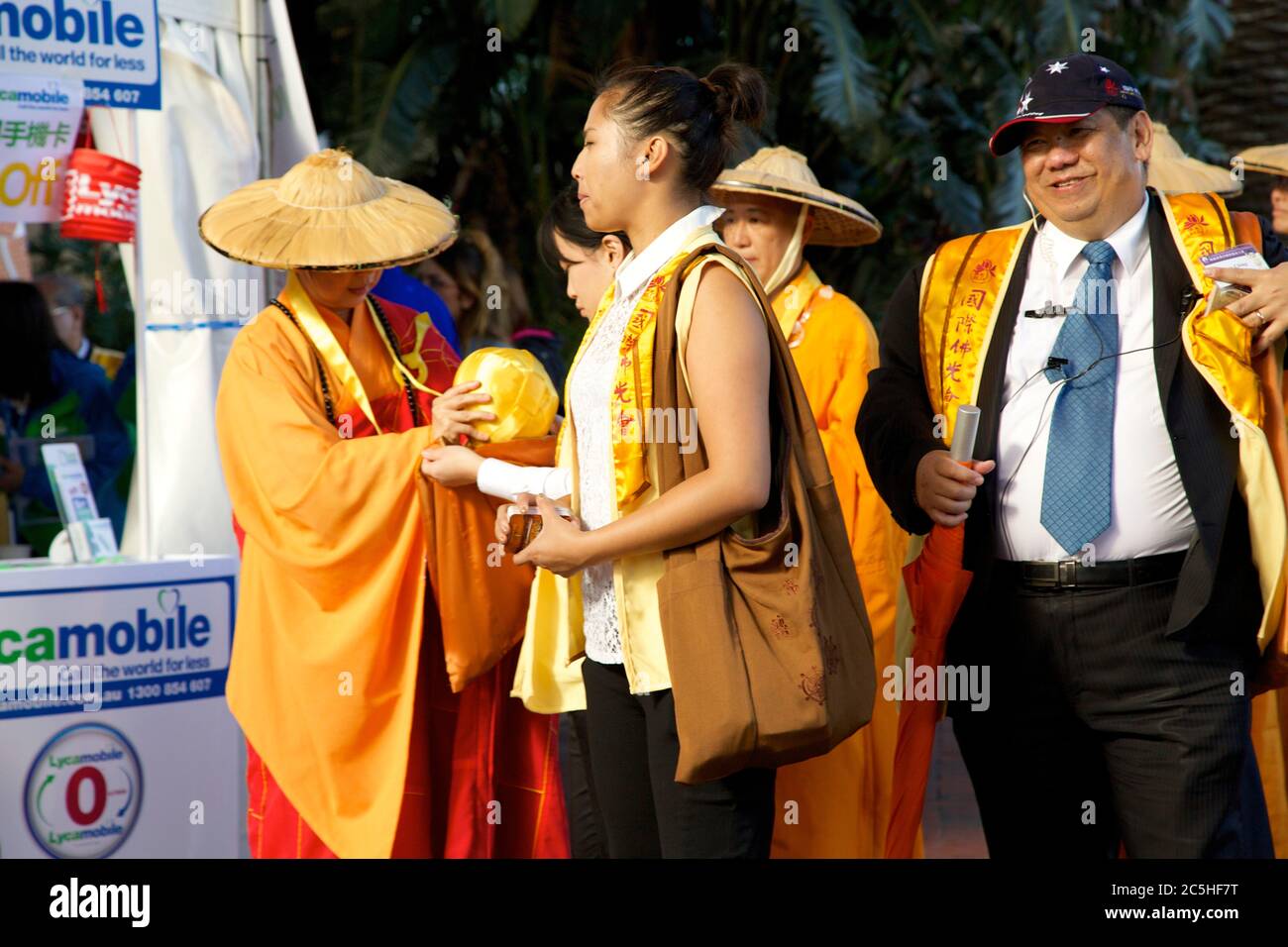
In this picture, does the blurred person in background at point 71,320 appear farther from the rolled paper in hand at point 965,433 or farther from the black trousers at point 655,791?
the rolled paper in hand at point 965,433

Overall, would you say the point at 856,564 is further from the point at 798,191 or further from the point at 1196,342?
the point at 1196,342

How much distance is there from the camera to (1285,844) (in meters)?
4.29

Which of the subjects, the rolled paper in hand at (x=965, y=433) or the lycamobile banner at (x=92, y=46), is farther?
the lycamobile banner at (x=92, y=46)

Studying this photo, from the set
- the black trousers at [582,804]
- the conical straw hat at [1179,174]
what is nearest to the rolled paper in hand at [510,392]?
the black trousers at [582,804]

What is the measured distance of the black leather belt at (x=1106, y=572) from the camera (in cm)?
290

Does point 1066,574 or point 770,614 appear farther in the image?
point 1066,574

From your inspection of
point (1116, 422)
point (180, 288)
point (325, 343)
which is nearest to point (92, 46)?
point (180, 288)

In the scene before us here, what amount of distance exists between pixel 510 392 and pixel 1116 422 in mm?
1347

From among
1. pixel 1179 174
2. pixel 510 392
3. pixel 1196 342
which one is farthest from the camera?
pixel 1179 174

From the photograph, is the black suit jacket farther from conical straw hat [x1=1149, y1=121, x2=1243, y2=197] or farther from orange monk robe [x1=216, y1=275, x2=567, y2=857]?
conical straw hat [x1=1149, y1=121, x2=1243, y2=197]

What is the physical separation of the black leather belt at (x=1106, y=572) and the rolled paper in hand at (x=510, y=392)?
3.97ft

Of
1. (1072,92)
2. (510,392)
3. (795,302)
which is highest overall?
(1072,92)

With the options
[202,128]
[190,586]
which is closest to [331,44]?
[202,128]

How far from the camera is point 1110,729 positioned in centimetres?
294
